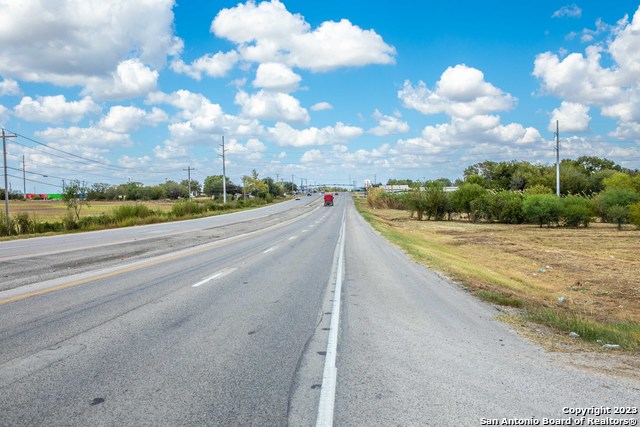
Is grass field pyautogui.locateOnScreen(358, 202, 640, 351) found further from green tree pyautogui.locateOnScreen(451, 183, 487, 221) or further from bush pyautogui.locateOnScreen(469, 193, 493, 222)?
green tree pyautogui.locateOnScreen(451, 183, 487, 221)

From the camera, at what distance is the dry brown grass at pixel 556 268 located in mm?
13898

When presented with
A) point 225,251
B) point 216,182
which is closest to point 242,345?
point 225,251

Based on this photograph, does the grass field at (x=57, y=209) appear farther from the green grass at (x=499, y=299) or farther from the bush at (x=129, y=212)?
the green grass at (x=499, y=299)

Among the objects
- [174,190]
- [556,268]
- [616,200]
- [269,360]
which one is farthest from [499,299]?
[174,190]

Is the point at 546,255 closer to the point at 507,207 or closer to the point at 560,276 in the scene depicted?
the point at 560,276

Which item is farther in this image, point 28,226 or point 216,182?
point 216,182

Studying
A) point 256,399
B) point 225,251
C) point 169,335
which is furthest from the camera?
point 225,251

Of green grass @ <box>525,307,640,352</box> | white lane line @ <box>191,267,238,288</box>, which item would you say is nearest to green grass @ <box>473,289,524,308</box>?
green grass @ <box>525,307,640,352</box>

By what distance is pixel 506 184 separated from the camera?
11894 centimetres

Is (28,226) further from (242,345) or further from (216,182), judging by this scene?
(216,182)

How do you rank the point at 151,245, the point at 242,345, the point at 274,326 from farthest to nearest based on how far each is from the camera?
the point at 151,245
the point at 274,326
the point at 242,345

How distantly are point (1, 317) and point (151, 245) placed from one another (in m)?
15.3

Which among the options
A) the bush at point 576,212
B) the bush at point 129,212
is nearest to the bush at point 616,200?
the bush at point 576,212

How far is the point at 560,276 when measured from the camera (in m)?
21.2
